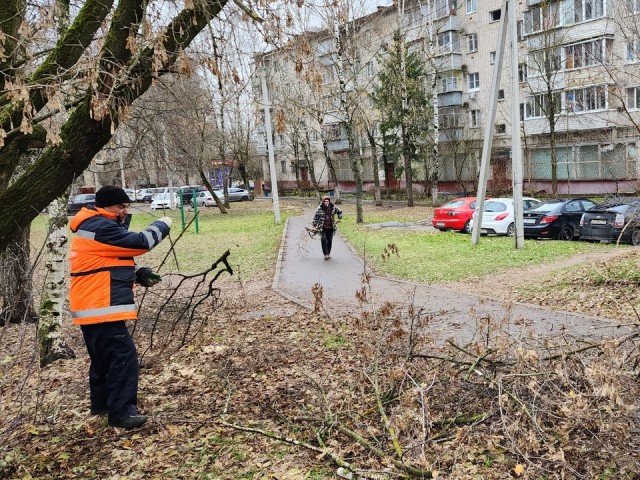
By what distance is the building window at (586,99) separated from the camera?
106 ft

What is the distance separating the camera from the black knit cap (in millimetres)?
4812

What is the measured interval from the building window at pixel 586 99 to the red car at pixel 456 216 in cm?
1479

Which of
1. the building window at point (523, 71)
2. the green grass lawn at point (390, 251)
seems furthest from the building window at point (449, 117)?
the green grass lawn at point (390, 251)

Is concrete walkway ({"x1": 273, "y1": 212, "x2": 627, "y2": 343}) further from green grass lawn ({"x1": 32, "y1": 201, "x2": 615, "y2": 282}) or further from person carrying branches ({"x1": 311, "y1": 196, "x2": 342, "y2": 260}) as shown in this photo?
person carrying branches ({"x1": 311, "y1": 196, "x2": 342, "y2": 260})

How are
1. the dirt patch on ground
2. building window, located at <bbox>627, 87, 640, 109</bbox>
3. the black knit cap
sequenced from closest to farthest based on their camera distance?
the black knit cap, the dirt patch on ground, building window, located at <bbox>627, 87, 640, 109</bbox>

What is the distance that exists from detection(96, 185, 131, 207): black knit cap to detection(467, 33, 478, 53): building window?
130 feet

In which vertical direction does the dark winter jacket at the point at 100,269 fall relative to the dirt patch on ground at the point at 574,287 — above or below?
above

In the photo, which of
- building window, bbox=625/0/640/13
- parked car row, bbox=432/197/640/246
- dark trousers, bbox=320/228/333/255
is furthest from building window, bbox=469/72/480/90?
dark trousers, bbox=320/228/333/255

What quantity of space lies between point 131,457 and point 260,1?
418 cm

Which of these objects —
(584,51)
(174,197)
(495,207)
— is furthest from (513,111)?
(174,197)

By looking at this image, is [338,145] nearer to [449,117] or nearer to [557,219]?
[449,117]

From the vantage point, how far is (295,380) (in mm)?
5777

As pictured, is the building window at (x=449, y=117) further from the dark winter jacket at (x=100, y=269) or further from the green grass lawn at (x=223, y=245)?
the dark winter jacket at (x=100, y=269)

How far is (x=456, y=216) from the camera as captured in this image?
21719mm
